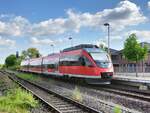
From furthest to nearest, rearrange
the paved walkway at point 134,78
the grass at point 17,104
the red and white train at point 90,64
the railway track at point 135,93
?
1. the paved walkway at point 134,78
2. the red and white train at point 90,64
3. the railway track at point 135,93
4. the grass at point 17,104

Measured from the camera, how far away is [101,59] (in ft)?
82.3

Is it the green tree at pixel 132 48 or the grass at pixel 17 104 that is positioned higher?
the green tree at pixel 132 48

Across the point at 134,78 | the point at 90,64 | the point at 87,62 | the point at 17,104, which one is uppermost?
the point at 87,62

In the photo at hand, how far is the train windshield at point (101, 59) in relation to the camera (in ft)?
80.9

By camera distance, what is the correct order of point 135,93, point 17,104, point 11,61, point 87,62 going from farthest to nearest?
point 11,61, point 87,62, point 135,93, point 17,104

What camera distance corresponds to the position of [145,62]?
3000 inches

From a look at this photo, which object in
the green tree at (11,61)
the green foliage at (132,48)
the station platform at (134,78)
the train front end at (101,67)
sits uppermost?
the green tree at (11,61)

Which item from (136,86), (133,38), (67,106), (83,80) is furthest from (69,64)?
(133,38)

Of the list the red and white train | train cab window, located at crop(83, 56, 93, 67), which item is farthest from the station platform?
train cab window, located at crop(83, 56, 93, 67)

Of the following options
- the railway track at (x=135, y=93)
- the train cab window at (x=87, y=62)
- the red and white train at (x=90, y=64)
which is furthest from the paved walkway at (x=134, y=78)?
the railway track at (x=135, y=93)

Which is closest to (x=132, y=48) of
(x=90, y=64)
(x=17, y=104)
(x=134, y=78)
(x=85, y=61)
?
(x=134, y=78)

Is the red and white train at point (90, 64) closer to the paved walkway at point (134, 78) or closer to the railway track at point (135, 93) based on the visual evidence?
the paved walkway at point (134, 78)

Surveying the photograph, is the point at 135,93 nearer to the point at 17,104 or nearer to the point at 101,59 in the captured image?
the point at 101,59

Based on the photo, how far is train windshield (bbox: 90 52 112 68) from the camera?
971 inches
